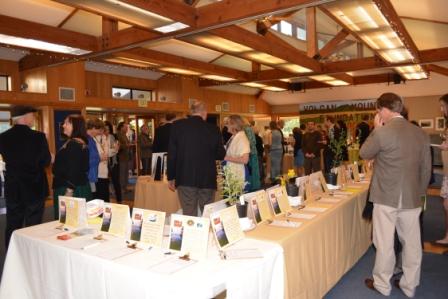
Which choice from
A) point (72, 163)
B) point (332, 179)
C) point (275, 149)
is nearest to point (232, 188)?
point (72, 163)

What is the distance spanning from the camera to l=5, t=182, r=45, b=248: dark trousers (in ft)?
10.7

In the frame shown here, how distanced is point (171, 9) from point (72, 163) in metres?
1.84

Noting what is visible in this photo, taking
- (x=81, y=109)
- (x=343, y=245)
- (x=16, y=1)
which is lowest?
(x=343, y=245)

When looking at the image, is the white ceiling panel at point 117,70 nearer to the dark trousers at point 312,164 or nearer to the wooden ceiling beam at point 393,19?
the dark trousers at point 312,164

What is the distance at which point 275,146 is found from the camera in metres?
8.36

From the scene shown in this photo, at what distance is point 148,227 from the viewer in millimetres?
1963

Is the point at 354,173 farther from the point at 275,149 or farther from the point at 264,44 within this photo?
the point at 275,149

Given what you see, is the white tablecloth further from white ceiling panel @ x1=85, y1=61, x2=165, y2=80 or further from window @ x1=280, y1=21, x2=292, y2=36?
window @ x1=280, y1=21, x2=292, y2=36

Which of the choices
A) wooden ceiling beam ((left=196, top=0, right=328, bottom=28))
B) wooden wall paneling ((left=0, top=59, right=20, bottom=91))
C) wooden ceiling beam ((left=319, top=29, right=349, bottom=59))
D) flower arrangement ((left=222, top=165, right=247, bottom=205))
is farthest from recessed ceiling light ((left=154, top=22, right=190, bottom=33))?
wooden wall paneling ((left=0, top=59, right=20, bottom=91))

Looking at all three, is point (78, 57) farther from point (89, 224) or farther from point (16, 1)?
point (89, 224)

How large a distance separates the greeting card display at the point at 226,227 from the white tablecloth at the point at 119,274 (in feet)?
0.16

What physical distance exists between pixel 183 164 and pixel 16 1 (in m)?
3.84

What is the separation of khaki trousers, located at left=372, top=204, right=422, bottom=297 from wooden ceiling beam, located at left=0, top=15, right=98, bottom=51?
4451 mm

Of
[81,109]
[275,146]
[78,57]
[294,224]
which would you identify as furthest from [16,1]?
[275,146]
